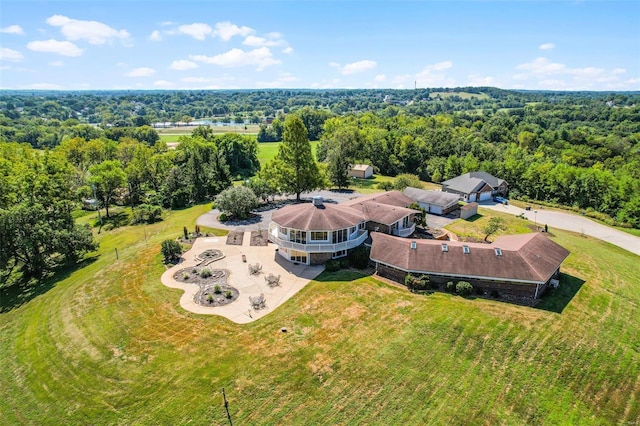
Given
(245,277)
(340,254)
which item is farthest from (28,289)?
(340,254)

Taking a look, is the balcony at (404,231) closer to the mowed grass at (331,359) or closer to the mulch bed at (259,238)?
the mowed grass at (331,359)

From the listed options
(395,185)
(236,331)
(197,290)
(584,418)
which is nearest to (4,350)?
(197,290)

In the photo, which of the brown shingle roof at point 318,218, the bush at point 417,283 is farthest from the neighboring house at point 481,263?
the brown shingle roof at point 318,218

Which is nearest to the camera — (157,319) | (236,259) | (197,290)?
(157,319)

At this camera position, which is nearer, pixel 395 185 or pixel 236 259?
pixel 236 259

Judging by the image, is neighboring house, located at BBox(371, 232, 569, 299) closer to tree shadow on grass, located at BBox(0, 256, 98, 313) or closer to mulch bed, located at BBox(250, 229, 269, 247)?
mulch bed, located at BBox(250, 229, 269, 247)

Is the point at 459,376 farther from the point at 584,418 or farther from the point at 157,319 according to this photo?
the point at 157,319
